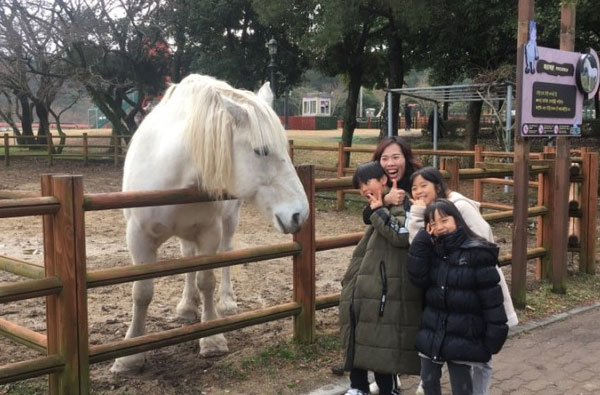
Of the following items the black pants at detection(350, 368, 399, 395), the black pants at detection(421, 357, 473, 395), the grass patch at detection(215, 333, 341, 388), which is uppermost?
the black pants at detection(421, 357, 473, 395)

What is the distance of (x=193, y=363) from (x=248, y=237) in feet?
15.3

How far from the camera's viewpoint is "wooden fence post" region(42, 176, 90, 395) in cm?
271

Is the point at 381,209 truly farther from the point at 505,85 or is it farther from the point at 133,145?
the point at 505,85

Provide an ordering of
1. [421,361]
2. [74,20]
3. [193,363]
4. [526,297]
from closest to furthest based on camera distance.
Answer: [421,361], [193,363], [526,297], [74,20]

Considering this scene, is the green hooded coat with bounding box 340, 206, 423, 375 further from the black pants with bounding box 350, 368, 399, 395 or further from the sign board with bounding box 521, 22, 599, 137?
the sign board with bounding box 521, 22, 599, 137

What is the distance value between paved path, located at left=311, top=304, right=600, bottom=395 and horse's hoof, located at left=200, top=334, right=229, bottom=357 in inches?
32.6

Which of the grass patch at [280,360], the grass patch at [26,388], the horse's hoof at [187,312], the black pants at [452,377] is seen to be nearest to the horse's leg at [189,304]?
the horse's hoof at [187,312]

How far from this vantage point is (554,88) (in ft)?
16.2

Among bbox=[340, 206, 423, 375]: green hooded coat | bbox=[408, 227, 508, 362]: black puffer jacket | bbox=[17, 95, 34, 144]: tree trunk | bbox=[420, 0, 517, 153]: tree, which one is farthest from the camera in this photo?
bbox=[17, 95, 34, 144]: tree trunk

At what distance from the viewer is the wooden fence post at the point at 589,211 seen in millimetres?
5973

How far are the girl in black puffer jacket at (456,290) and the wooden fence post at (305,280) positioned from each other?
1232 mm

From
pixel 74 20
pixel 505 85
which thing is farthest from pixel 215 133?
pixel 74 20

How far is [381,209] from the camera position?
9.27 ft

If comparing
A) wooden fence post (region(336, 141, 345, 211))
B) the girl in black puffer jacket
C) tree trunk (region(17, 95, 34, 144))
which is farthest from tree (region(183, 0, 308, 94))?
the girl in black puffer jacket
